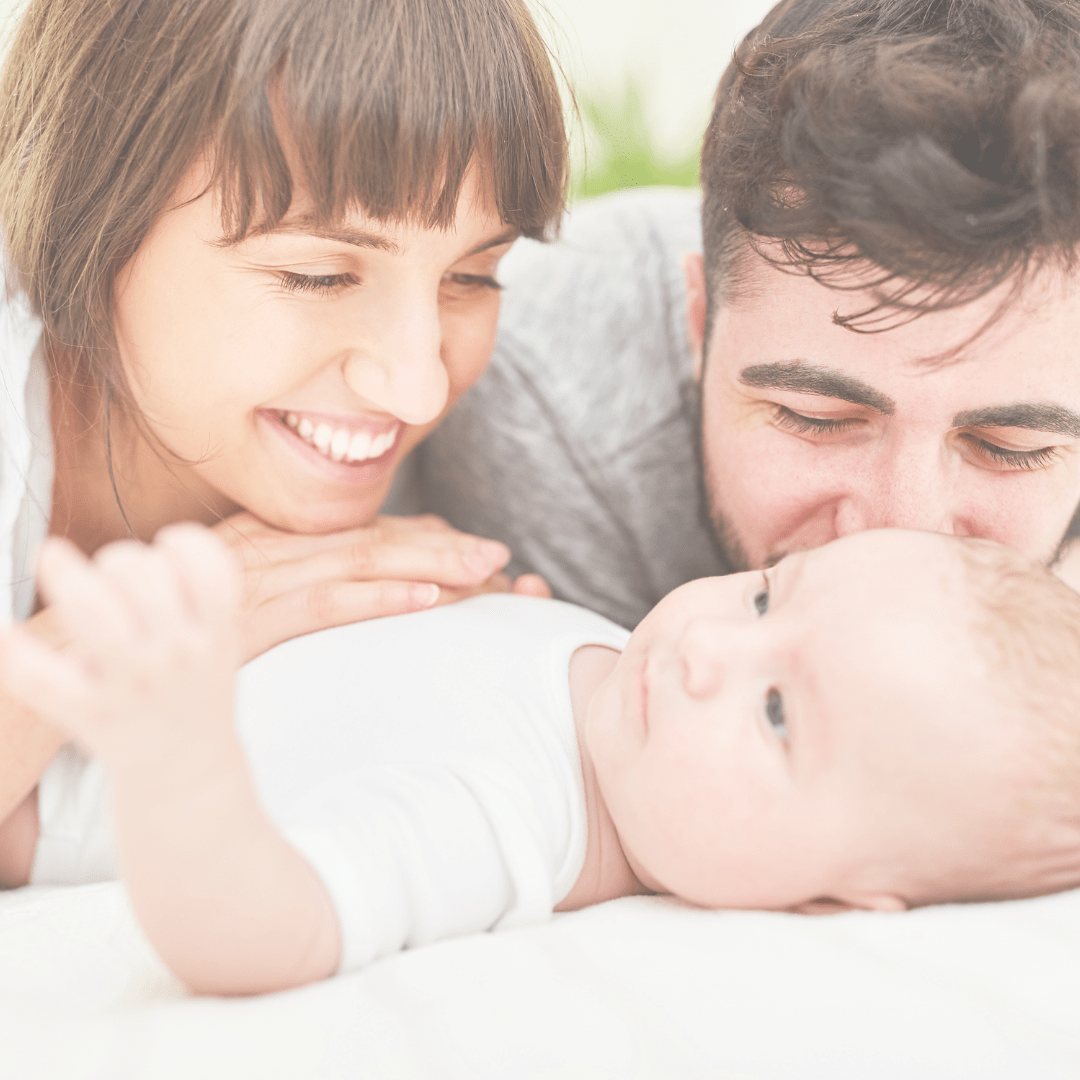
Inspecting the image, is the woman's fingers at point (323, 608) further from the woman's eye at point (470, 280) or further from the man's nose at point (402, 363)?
Result: the woman's eye at point (470, 280)

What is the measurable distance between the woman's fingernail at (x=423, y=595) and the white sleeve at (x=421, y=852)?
1.35 ft

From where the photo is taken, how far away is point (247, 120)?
1.14 meters

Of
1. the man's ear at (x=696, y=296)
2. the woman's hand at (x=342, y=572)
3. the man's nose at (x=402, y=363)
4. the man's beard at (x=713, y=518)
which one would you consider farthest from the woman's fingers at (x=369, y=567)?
the man's ear at (x=696, y=296)

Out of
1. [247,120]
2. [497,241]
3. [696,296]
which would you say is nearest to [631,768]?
[497,241]

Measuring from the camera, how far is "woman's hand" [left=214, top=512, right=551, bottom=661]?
1.41m

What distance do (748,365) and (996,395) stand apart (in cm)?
33

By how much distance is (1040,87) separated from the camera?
3.84 ft

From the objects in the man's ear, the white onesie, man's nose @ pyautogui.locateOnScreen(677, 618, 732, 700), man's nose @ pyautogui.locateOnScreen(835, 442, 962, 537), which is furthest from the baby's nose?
the man's ear

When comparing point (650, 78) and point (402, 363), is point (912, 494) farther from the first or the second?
point (650, 78)

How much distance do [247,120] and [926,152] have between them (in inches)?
30.5

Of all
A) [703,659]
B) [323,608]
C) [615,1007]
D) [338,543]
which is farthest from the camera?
[338,543]

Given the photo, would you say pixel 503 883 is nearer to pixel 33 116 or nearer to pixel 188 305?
pixel 188 305

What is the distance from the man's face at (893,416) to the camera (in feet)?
4.20

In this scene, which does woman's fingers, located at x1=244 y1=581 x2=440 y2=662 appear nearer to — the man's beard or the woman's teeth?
the woman's teeth
